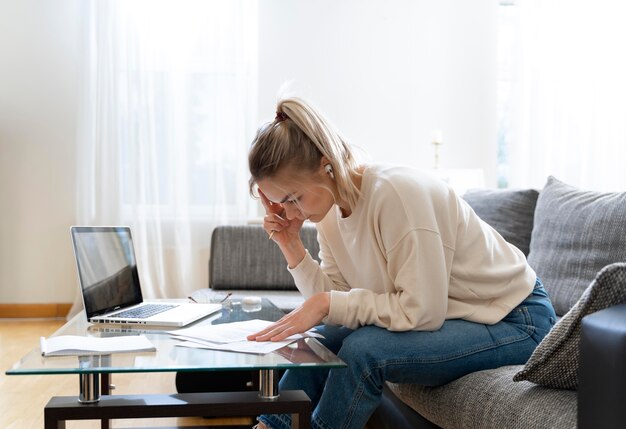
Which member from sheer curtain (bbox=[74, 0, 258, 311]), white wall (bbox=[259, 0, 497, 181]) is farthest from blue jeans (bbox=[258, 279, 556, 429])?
white wall (bbox=[259, 0, 497, 181])

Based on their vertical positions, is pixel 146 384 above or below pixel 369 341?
below

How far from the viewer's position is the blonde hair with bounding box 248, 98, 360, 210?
5.21ft

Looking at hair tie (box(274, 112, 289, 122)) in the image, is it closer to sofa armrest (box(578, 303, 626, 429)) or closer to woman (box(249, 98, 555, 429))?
woman (box(249, 98, 555, 429))

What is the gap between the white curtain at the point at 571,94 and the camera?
4.77m

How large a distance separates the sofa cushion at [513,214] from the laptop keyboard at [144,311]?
4.19 feet

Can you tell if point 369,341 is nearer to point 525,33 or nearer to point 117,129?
point 117,129

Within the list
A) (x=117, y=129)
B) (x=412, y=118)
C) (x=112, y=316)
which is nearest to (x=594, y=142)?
(x=412, y=118)

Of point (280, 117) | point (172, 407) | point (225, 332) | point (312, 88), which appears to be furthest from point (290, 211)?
point (312, 88)

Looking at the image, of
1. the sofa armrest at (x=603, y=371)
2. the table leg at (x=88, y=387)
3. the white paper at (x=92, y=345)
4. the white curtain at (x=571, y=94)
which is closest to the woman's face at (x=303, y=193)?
the white paper at (x=92, y=345)

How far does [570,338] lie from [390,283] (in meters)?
0.48

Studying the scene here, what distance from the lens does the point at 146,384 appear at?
2945mm

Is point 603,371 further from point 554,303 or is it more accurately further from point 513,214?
point 513,214

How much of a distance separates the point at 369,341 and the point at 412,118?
3609mm

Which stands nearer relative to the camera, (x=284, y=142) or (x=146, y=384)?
(x=284, y=142)
